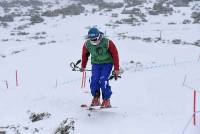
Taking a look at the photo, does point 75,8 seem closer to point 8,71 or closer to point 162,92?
point 8,71

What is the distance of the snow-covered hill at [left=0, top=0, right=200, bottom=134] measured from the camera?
11.2 m

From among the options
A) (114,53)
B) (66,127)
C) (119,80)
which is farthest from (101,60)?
(119,80)

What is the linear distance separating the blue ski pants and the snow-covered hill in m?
0.55

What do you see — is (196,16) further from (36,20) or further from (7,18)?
(7,18)

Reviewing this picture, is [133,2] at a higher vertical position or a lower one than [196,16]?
higher

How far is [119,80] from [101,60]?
5110 mm

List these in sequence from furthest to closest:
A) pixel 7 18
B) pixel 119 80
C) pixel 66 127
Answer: pixel 7 18, pixel 119 80, pixel 66 127

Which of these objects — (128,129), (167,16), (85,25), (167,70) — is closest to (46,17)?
(85,25)

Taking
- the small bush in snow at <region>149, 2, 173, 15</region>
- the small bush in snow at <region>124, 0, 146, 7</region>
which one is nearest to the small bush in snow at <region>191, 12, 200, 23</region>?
the small bush in snow at <region>149, 2, 173, 15</region>

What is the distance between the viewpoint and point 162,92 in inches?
549

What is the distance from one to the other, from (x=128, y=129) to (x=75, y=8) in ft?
145

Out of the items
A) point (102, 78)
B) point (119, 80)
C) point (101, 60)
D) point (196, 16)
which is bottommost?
point (196, 16)

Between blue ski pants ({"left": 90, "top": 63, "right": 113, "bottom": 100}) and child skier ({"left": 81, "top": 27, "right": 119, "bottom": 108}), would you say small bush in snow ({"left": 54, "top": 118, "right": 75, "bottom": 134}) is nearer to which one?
child skier ({"left": 81, "top": 27, "right": 119, "bottom": 108})

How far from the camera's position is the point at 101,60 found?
1144cm
